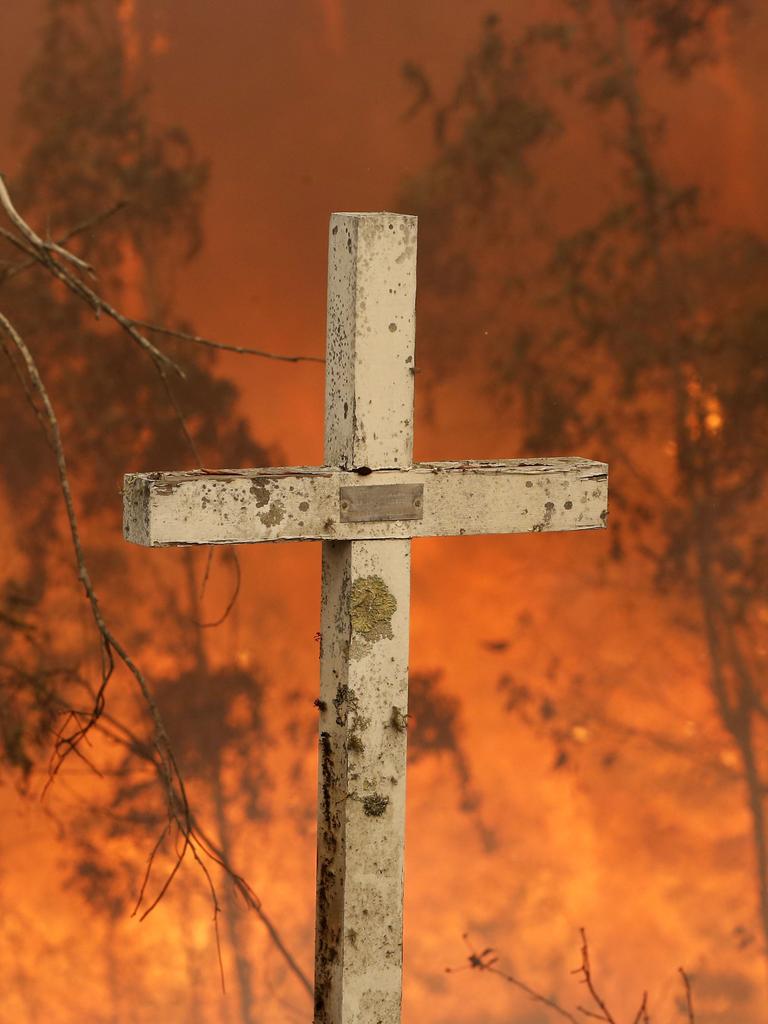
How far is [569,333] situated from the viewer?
346 centimetres

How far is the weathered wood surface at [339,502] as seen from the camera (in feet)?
6.13

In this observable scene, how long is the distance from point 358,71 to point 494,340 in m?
0.56

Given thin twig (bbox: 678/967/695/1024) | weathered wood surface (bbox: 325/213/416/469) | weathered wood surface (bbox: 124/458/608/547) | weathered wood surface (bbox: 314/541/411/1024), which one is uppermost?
weathered wood surface (bbox: 325/213/416/469)

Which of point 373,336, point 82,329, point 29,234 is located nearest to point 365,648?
point 373,336

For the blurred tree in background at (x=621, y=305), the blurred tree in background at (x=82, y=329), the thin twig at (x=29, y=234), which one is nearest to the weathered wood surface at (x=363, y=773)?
the thin twig at (x=29, y=234)

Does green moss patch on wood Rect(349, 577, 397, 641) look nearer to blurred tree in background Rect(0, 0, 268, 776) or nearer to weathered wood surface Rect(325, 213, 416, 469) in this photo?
weathered wood surface Rect(325, 213, 416, 469)

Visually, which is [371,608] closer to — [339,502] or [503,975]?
[339,502]

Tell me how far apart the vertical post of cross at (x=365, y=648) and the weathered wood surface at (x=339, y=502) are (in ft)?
0.11

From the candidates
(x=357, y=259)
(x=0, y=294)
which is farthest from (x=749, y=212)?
(x=357, y=259)

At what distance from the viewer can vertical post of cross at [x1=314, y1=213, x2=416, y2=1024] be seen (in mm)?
1942

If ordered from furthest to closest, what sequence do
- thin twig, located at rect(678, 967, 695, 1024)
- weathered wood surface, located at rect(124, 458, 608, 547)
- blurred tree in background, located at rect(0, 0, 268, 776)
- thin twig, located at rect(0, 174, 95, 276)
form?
thin twig, located at rect(678, 967, 695, 1024) < blurred tree in background, located at rect(0, 0, 268, 776) < weathered wood surface, located at rect(124, 458, 608, 547) < thin twig, located at rect(0, 174, 95, 276)

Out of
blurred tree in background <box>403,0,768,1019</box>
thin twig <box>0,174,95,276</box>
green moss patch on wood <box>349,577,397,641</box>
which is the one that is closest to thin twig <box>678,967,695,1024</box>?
blurred tree in background <box>403,0,768,1019</box>

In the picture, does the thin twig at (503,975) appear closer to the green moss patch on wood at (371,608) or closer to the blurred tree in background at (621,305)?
the blurred tree in background at (621,305)

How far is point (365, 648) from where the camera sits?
1953 millimetres
